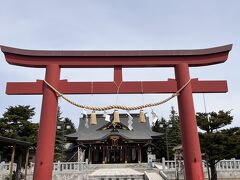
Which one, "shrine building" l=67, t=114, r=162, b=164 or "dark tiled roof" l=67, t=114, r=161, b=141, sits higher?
"dark tiled roof" l=67, t=114, r=161, b=141

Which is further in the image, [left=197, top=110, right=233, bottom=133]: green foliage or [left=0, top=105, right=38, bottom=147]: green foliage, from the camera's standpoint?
[left=0, top=105, right=38, bottom=147]: green foliage

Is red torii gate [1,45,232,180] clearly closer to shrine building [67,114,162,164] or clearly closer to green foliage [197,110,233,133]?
green foliage [197,110,233,133]

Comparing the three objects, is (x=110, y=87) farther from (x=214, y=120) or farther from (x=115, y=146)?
(x=115, y=146)

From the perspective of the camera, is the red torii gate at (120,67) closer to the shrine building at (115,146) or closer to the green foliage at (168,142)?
the shrine building at (115,146)

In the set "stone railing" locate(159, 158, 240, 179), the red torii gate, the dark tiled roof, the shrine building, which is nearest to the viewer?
the red torii gate

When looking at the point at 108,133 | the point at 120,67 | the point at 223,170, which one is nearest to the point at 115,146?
the point at 108,133

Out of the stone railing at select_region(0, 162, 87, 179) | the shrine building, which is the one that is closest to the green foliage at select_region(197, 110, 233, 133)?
the stone railing at select_region(0, 162, 87, 179)

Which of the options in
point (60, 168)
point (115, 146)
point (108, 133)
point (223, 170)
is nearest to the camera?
point (60, 168)

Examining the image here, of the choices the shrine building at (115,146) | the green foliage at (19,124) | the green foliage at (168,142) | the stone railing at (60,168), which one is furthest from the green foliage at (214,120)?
the green foliage at (168,142)

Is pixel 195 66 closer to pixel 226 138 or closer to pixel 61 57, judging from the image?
pixel 61 57

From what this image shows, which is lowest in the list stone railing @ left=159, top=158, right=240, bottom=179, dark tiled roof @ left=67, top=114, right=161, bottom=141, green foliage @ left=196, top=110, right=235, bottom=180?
stone railing @ left=159, top=158, right=240, bottom=179

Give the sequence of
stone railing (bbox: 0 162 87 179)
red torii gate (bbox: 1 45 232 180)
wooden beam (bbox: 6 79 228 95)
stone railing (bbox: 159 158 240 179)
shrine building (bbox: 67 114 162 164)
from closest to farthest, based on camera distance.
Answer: red torii gate (bbox: 1 45 232 180) → wooden beam (bbox: 6 79 228 95) → stone railing (bbox: 0 162 87 179) → stone railing (bbox: 159 158 240 179) → shrine building (bbox: 67 114 162 164)

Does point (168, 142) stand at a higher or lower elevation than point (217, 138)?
higher

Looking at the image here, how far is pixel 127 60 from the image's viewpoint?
8414mm
